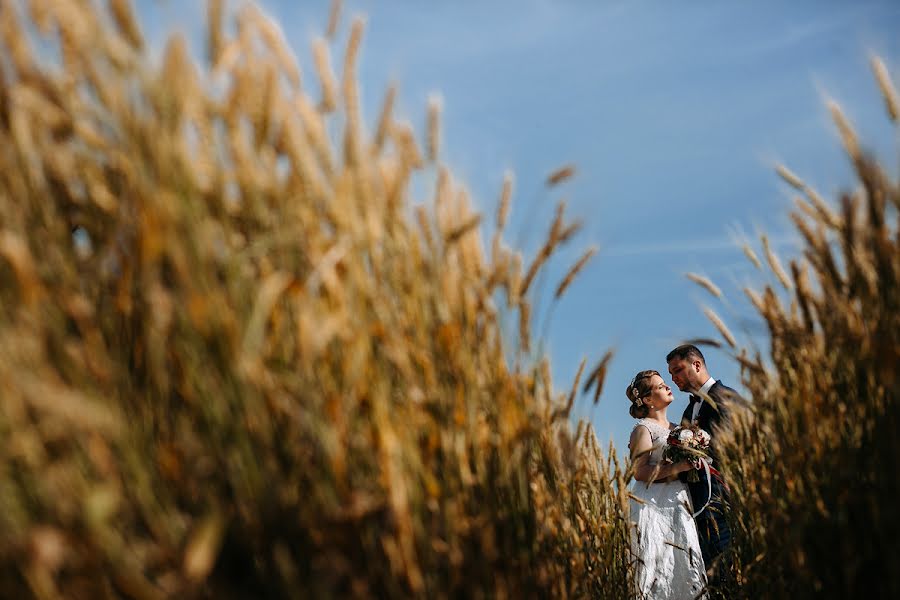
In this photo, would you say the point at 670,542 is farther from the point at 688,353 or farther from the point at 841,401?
the point at 841,401

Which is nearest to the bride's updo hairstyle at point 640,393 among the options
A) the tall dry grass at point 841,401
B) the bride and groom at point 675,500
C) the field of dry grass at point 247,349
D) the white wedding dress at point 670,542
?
the bride and groom at point 675,500

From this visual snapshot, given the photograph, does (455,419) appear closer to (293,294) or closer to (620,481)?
(293,294)

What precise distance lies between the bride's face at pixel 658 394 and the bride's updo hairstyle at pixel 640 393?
0.02 meters

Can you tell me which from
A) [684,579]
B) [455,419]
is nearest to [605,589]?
[684,579]

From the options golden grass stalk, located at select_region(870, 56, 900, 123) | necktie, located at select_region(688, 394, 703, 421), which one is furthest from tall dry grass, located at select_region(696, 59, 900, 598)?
necktie, located at select_region(688, 394, 703, 421)

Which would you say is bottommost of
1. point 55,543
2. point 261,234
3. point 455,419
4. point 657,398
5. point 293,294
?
point 55,543

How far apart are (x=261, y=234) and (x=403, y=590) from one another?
533 millimetres

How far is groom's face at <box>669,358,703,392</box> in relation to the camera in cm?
407

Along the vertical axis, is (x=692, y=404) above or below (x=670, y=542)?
above

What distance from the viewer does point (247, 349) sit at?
87 cm

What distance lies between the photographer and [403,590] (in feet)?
3.39

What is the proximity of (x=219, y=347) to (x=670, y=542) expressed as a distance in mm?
3262

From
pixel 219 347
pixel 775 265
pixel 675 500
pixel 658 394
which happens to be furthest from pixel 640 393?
pixel 219 347

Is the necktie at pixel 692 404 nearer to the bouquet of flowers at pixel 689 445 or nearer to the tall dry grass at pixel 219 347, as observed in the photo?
the bouquet of flowers at pixel 689 445
